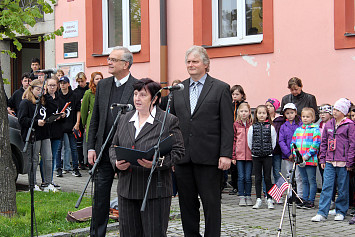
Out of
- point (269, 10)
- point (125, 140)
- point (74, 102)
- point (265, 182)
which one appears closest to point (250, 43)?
point (269, 10)

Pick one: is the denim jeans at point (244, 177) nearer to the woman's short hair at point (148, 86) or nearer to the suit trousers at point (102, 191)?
the suit trousers at point (102, 191)

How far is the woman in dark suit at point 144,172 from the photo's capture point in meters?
4.99

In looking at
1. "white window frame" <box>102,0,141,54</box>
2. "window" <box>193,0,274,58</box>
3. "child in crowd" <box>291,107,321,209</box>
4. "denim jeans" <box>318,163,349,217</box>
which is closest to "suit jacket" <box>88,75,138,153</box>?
"denim jeans" <box>318,163,349,217</box>

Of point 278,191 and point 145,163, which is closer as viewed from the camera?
point 145,163

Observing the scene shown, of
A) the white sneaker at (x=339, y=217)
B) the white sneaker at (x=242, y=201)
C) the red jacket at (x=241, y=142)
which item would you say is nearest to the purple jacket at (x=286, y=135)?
the red jacket at (x=241, y=142)

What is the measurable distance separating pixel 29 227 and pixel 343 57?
598 cm

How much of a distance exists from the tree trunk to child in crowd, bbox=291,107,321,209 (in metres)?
4.35

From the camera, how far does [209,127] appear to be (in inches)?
233

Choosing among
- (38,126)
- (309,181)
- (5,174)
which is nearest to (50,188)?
(38,126)

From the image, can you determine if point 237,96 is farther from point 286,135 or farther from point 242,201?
point 242,201

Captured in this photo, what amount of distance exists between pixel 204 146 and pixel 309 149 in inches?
142

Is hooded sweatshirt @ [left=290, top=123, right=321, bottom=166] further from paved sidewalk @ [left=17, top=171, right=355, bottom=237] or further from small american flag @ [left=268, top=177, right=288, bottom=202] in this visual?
small american flag @ [left=268, top=177, right=288, bottom=202]

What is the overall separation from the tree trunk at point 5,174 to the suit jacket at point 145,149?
2.96m

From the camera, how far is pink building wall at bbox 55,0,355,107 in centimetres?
1016
